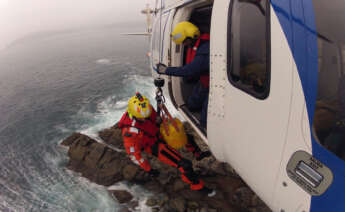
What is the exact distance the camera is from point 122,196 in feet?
21.9

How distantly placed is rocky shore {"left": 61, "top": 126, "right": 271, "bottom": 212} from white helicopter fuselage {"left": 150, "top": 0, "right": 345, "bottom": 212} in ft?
12.5

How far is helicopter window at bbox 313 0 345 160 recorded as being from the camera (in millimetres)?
1454

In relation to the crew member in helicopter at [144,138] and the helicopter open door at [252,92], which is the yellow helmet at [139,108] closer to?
the crew member in helicopter at [144,138]

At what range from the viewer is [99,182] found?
7426 millimetres

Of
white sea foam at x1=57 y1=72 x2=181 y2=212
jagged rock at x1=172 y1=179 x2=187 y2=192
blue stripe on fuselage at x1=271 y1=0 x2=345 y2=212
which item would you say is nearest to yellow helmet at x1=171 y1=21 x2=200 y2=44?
blue stripe on fuselage at x1=271 y1=0 x2=345 y2=212

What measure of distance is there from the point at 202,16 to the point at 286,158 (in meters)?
4.53

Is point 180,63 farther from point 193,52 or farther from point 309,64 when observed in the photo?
point 309,64

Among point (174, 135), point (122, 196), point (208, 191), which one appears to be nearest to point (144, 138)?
point (174, 135)

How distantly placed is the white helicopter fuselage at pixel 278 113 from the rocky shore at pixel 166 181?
3.80 m

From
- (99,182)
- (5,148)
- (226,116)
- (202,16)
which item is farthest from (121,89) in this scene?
(226,116)

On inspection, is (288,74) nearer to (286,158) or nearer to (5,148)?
(286,158)

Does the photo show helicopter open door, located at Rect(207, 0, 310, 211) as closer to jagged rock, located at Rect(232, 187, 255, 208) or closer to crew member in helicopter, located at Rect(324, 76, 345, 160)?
crew member in helicopter, located at Rect(324, 76, 345, 160)

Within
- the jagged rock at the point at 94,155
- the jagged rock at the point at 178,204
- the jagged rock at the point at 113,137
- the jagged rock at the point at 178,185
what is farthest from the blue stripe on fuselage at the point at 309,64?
the jagged rock at the point at 113,137

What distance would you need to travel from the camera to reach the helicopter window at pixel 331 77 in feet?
4.77
